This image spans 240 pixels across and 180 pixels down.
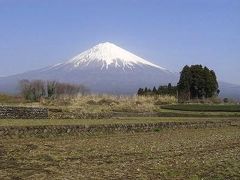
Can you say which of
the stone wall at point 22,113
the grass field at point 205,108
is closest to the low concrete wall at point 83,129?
the stone wall at point 22,113

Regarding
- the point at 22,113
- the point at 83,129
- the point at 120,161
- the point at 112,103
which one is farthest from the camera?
the point at 112,103

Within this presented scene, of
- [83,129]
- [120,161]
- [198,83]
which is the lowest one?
[120,161]

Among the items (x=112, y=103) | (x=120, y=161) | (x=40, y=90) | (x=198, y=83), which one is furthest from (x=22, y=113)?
(x=198, y=83)

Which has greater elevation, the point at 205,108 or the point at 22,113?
the point at 205,108

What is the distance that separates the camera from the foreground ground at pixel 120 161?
11516 mm

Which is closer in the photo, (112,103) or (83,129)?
(83,129)

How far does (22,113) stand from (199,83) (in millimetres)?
41356

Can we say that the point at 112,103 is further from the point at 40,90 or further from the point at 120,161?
the point at 120,161

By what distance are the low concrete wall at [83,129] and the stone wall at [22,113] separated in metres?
7.76

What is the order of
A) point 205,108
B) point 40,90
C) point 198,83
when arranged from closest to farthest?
point 205,108 → point 40,90 → point 198,83

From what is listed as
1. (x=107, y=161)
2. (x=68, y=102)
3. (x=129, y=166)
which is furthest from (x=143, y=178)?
(x=68, y=102)

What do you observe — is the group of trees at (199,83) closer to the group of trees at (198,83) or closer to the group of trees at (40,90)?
the group of trees at (198,83)

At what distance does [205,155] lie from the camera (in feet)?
49.2

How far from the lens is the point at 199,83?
69500 millimetres
